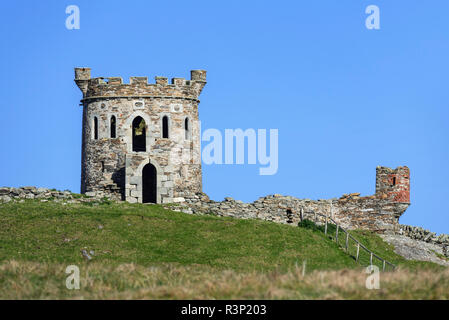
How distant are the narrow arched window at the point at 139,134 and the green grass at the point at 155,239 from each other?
8400 millimetres

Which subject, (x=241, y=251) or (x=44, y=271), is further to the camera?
(x=241, y=251)

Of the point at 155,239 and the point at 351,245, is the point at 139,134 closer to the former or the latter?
the point at 155,239

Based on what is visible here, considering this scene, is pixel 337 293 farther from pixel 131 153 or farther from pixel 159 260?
pixel 131 153

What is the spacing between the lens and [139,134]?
51938mm

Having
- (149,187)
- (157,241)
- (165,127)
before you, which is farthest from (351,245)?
(149,187)

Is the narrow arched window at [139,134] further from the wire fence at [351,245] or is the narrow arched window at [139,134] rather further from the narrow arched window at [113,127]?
the wire fence at [351,245]

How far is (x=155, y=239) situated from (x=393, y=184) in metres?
15.7

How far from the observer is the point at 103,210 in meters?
42.8

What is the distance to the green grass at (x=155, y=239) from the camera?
35.6m

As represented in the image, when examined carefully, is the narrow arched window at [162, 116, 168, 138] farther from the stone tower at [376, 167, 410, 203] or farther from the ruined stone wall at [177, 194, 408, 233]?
the stone tower at [376, 167, 410, 203]

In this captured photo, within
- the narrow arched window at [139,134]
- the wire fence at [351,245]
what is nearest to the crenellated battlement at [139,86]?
the narrow arched window at [139,134]

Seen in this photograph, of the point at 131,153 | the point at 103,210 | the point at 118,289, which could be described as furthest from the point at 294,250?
the point at 118,289

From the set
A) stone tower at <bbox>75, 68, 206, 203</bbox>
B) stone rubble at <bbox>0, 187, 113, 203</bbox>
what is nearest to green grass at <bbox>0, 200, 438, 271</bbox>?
stone rubble at <bbox>0, 187, 113, 203</bbox>

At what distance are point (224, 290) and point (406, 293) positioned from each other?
4432 mm
